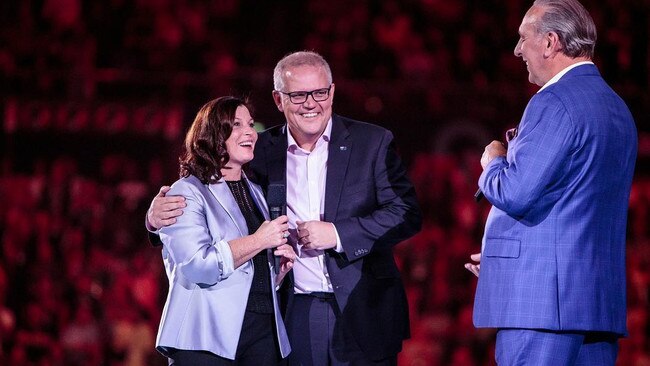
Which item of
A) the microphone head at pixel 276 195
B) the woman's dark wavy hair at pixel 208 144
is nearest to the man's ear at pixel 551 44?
the microphone head at pixel 276 195

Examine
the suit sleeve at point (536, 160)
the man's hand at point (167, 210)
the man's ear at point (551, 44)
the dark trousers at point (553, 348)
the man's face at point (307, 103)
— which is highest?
the man's ear at point (551, 44)

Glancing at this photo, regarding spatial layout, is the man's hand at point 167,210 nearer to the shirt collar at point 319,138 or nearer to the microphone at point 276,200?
the microphone at point 276,200

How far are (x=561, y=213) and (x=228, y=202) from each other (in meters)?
1.09

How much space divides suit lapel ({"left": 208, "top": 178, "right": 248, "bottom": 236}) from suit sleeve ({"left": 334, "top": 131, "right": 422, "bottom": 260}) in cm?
40

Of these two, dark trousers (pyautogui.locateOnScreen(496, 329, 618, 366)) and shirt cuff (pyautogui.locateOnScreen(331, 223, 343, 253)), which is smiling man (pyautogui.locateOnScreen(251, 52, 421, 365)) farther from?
dark trousers (pyautogui.locateOnScreen(496, 329, 618, 366))

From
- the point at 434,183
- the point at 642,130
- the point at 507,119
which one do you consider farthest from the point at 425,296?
the point at 642,130

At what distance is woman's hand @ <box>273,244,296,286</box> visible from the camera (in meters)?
3.05

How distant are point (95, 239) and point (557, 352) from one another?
19.0ft

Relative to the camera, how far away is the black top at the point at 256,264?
3102mm

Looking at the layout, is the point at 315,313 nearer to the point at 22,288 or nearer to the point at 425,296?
the point at 425,296

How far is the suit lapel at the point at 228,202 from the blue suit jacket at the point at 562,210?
32.9 inches

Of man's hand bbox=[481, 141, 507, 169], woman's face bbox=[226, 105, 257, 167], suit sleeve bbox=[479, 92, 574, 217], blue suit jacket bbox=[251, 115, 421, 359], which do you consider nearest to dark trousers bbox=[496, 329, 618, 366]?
suit sleeve bbox=[479, 92, 574, 217]

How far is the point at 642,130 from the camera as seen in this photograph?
765 cm

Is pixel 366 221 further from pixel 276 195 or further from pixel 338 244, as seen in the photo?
pixel 276 195
